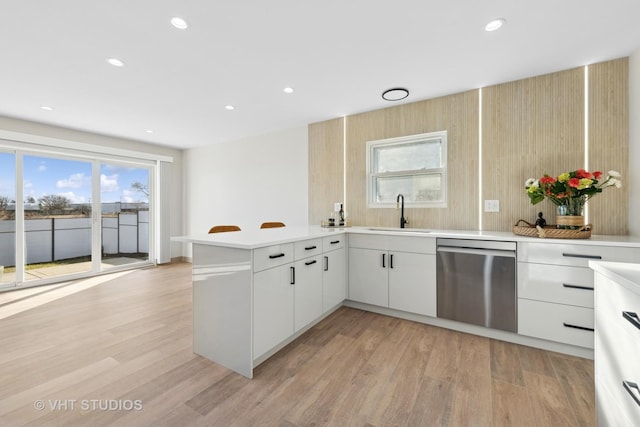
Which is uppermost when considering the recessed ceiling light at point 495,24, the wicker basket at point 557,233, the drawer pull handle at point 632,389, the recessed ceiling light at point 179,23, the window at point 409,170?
the recessed ceiling light at point 179,23

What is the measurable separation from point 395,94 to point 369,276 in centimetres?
209

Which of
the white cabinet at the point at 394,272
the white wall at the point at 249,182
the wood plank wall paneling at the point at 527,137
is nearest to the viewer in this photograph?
the wood plank wall paneling at the point at 527,137

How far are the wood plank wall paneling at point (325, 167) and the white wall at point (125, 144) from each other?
344cm

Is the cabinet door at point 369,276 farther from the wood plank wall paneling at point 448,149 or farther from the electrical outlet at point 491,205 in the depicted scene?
the electrical outlet at point 491,205

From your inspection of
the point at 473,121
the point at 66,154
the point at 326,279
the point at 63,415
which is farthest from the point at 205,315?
the point at 66,154

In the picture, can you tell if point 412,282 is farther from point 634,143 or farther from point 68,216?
point 68,216

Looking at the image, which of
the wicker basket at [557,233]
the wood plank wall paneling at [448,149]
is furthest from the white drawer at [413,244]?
the wicker basket at [557,233]

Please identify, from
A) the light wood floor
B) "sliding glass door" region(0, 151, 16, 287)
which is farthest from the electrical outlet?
"sliding glass door" region(0, 151, 16, 287)

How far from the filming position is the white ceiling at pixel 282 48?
173 centimetres

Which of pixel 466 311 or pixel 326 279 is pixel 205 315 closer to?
pixel 326 279

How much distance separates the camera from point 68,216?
13.8 feet

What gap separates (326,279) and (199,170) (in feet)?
14.1

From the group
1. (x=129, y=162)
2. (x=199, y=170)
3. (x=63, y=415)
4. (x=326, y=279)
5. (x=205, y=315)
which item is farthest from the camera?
(x=199, y=170)

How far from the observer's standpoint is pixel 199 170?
5.55 m
